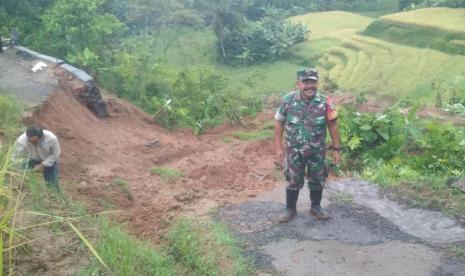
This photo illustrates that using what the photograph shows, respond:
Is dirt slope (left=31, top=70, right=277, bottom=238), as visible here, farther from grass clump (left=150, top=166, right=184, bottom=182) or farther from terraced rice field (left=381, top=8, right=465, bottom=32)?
terraced rice field (left=381, top=8, right=465, bottom=32)

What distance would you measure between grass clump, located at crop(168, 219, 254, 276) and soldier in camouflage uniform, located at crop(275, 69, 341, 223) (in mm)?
881

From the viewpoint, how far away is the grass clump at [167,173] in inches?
330

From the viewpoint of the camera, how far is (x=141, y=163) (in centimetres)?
920

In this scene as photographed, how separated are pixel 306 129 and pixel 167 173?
152 inches

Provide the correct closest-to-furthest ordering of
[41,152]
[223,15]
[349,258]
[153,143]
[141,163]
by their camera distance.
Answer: [349,258] < [41,152] < [141,163] < [153,143] < [223,15]

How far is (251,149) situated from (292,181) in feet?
14.9

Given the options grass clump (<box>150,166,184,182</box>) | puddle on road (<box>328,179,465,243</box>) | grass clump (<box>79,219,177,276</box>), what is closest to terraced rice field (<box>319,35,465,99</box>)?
grass clump (<box>150,166,184,182</box>)

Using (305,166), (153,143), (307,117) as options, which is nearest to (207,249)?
(305,166)

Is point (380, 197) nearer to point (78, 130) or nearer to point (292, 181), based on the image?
point (292, 181)

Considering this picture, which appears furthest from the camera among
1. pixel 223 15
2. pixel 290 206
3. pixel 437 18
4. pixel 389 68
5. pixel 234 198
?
pixel 223 15

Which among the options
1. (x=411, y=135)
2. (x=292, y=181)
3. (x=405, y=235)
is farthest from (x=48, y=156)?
(x=411, y=135)

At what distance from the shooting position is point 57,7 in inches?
552

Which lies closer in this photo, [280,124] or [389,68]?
[280,124]

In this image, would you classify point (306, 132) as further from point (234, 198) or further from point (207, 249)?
point (234, 198)
